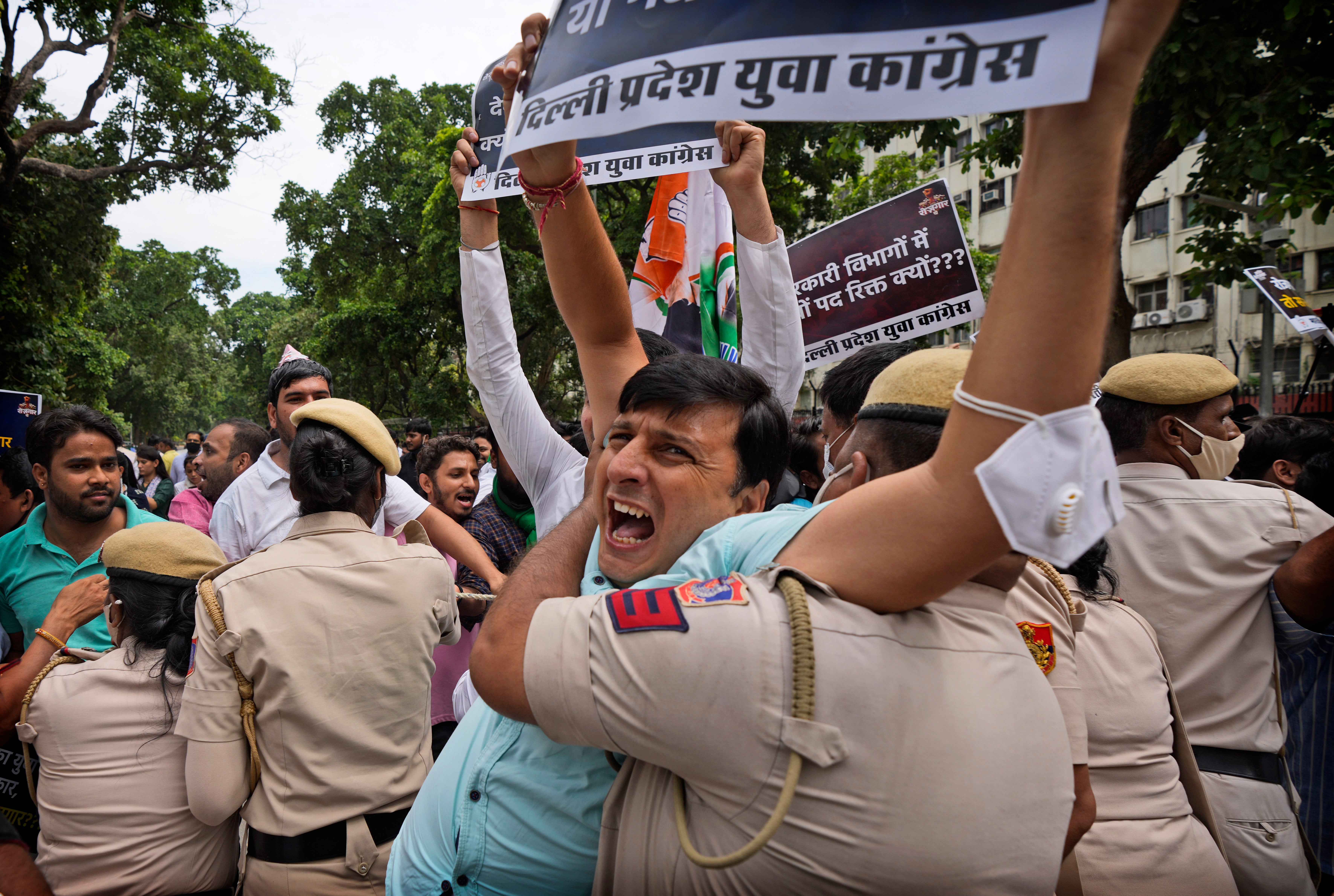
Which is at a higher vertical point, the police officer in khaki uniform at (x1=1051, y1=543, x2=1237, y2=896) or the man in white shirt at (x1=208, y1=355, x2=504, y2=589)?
the man in white shirt at (x1=208, y1=355, x2=504, y2=589)

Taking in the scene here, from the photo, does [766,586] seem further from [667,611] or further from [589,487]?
[589,487]

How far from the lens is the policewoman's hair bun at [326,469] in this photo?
2.48 m

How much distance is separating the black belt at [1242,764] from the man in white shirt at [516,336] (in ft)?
4.93

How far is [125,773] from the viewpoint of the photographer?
229 centimetres

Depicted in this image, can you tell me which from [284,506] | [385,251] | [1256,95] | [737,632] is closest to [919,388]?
[737,632]

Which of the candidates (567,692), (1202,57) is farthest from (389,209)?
(567,692)

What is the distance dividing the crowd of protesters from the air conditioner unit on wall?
26889 millimetres

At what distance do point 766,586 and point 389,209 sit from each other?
24.7m

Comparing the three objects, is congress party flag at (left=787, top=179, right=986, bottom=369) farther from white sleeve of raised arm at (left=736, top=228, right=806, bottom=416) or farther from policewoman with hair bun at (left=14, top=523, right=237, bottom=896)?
policewoman with hair bun at (left=14, top=523, right=237, bottom=896)

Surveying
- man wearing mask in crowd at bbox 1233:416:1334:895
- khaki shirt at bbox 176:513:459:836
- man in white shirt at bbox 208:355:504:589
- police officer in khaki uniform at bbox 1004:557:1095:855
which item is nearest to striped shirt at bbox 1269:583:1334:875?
man wearing mask in crowd at bbox 1233:416:1334:895

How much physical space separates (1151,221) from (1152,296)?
2557mm

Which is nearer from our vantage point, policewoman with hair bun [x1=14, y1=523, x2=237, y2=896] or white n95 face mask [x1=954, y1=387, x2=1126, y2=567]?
white n95 face mask [x1=954, y1=387, x2=1126, y2=567]

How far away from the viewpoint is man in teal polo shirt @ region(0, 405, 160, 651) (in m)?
3.33

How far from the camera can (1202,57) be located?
6078 mm
